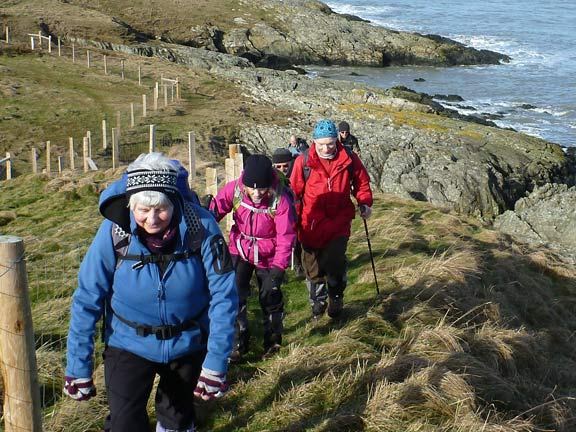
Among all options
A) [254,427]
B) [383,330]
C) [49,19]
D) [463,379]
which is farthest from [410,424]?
[49,19]

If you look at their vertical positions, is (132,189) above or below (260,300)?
above

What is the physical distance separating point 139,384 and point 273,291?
2.28m

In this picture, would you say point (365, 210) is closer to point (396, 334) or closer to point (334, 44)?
point (396, 334)

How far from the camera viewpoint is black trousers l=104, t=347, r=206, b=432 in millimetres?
3740

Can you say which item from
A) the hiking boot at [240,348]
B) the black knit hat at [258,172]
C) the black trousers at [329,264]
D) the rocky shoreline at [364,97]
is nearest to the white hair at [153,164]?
the black knit hat at [258,172]

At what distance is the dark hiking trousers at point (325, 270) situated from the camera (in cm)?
677

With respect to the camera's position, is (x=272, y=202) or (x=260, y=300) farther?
(x=260, y=300)

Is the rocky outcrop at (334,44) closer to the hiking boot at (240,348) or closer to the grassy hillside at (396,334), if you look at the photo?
the grassy hillside at (396,334)

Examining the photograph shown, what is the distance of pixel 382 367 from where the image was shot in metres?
5.62

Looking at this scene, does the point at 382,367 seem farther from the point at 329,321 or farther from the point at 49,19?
the point at 49,19

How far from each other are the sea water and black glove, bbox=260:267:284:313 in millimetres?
30034

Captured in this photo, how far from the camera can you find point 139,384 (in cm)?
376

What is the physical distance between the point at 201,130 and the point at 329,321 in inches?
772

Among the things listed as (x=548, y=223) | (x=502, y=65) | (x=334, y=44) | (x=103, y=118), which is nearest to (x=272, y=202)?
(x=548, y=223)
